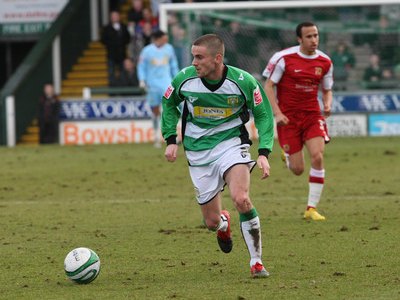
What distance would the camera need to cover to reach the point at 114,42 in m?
29.6

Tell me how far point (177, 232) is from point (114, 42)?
1720 centimetres

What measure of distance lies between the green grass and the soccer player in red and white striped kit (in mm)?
633

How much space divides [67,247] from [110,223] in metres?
2.27

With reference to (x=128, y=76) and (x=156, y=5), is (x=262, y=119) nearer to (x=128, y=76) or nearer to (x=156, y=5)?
(x=128, y=76)

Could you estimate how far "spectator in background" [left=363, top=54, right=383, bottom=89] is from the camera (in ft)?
92.0

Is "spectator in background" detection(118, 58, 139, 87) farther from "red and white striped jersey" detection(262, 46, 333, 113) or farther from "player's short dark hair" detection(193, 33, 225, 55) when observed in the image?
"player's short dark hair" detection(193, 33, 225, 55)

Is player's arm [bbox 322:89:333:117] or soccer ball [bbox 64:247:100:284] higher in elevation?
player's arm [bbox 322:89:333:117]

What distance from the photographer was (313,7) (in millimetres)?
28594

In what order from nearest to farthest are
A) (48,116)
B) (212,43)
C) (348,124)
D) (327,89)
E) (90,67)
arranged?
(212,43), (327,89), (348,124), (48,116), (90,67)

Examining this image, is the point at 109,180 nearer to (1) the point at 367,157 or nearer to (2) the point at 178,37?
(1) the point at 367,157

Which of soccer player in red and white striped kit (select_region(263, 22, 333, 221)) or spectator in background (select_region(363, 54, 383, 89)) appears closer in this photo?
soccer player in red and white striped kit (select_region(263, 22, 333, 221))

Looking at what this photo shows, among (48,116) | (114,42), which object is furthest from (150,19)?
(48,116)

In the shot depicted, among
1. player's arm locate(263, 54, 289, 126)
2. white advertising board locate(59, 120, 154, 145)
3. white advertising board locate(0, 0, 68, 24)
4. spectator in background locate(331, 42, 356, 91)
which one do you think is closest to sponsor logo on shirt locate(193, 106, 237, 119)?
player's arm locate(263, 54, 289, 126)

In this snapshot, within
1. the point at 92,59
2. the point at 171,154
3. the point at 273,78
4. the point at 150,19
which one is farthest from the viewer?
the point at 92,59
